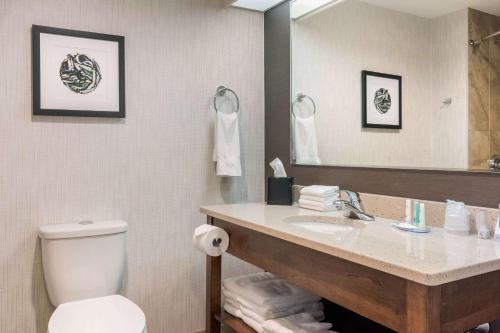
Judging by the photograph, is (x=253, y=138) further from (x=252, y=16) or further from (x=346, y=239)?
(x=346, y=239)

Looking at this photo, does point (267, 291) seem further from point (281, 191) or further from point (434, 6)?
point (434, 6)

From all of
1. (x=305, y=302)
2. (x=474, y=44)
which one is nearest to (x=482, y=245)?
(x=474, y=44)

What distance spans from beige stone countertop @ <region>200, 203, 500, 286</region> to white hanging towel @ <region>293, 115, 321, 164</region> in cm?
65

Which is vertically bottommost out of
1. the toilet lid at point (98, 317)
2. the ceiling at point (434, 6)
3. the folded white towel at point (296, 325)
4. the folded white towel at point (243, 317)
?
the folded white towel at point (243, 317)

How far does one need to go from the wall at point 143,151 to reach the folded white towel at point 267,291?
0.50m

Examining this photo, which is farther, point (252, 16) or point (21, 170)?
point (252, 16)

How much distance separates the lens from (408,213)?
155cm

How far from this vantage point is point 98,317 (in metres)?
1.58

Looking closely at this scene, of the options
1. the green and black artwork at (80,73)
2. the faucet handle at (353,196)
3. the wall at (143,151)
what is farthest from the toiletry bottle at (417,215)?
the green and black artwork at (80,73)

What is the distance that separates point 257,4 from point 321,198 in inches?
51.0

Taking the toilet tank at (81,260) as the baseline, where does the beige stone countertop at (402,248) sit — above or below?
above

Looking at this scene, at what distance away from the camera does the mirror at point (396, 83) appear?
54.6 inches

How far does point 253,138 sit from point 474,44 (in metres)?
1.40

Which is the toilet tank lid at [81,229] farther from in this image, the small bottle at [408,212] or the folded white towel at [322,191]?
the small bottle at [408,212]
